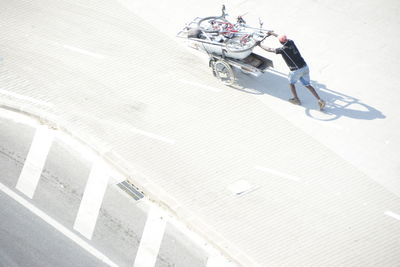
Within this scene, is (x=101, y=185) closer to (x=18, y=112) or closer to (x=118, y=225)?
(x=118, y=225)

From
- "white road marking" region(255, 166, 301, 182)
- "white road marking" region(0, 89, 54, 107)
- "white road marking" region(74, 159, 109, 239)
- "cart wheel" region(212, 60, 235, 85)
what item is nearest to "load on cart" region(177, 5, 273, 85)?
"cart wheel" region(212, 60, 235, 85)

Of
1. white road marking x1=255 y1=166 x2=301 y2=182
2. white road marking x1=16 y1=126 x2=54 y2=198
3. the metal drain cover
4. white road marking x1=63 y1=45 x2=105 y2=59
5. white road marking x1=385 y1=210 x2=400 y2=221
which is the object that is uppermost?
white road marking x1=385 y1=210 x2=400 y2=221

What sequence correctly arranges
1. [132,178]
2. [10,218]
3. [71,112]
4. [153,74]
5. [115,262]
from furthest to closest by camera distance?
1. [153,74]
2. [71,112]
3. [132,178]
4. [10,218]
5. [115,262]

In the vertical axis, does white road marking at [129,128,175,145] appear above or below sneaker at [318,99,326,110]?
below

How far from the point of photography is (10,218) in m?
11.1

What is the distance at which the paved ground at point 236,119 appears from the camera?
36.5 ft

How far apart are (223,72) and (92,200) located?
5.31 m

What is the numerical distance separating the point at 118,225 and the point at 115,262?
36.0 inches

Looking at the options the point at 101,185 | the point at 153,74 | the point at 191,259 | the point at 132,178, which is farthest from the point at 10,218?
A: the point at 153,74

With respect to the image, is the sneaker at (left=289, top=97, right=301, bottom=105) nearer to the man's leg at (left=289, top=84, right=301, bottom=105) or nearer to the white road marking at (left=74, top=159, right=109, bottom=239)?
the man's leg at (left=289, top=84, right=301, bottom=105)

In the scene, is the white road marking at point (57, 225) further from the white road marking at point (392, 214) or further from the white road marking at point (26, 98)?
the white road marking at point (392, 214)

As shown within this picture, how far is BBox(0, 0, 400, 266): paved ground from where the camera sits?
11125 millimetres

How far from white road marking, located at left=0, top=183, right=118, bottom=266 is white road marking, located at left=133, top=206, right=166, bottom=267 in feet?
1.97

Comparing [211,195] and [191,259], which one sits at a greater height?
[211,195]
